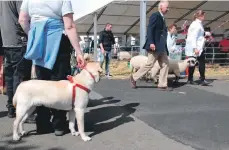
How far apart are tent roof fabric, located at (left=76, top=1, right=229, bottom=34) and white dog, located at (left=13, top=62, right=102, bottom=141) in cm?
940

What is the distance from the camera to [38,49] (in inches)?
169

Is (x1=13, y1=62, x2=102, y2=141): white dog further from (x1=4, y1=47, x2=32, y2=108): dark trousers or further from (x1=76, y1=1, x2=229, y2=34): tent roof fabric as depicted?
(x1=76, y1=1, x2=229, y2=34): tent roof fabric

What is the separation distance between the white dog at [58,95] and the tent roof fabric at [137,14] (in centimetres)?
940

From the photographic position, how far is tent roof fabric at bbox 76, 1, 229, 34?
14359 mm

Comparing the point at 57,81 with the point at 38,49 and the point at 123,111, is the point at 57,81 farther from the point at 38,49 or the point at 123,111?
the point at 123,111

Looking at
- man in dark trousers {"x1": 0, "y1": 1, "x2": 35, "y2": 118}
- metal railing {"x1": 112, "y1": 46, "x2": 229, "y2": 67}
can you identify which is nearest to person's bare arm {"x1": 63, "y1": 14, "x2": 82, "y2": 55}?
man in dark trousers {"x1": 0, "y1": 1, "x2": 35, "y2": 118}

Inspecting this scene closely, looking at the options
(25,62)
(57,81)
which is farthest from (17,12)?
(57,81)

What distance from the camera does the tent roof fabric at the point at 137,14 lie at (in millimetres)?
14359

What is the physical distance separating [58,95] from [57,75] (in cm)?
37

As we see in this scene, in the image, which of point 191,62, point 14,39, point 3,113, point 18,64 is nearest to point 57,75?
point 18,64

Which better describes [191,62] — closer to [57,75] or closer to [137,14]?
[57,75]

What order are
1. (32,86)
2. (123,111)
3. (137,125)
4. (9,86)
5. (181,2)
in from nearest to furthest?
1. (32,86)
2. (137,125)
3. (9,86)
4. (123,111)
5. (181,2)

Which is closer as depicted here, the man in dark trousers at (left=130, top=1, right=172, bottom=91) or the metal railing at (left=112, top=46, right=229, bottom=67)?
the man in dark trousers at (left=130, top=1, right=172, bottom=91)

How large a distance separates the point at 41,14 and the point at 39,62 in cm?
58
